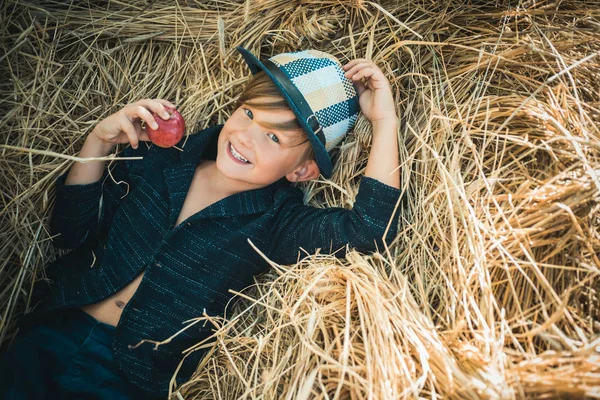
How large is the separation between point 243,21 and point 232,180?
0.88m

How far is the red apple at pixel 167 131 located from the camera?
210 cm

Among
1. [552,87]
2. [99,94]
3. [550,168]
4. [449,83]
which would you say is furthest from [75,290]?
[552,87]

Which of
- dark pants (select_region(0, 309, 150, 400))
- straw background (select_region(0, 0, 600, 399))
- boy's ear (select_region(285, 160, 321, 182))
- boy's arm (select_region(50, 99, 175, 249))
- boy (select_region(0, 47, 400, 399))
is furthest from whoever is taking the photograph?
boy's ear (select_region(285, 160, 321, 182))

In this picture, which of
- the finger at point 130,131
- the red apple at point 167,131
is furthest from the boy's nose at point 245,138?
the finger at point 130,131

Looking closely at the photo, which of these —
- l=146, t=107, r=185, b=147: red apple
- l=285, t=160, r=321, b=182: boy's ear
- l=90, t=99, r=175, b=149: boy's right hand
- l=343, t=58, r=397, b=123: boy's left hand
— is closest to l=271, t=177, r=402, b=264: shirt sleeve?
l=285, t=160, r=321, b=182: boy's ear

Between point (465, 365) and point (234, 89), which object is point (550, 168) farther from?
point (234, 89)

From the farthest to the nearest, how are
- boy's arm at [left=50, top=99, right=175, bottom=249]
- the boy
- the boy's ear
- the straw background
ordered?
the boy's ear → boy's arm at [left=50, top=99, right=175, bottom=249] → the boy → the straw background

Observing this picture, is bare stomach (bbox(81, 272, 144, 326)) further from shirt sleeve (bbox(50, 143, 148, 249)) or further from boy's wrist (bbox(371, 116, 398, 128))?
boy's wrist (bbox(371, 116, 398, 128))

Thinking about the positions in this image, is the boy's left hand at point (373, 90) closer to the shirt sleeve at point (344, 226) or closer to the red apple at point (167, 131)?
the shirt sleeve at point (344, 226)

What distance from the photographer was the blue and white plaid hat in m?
1.94

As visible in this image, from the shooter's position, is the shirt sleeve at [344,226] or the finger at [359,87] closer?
the shirt sleeve at [344,226]

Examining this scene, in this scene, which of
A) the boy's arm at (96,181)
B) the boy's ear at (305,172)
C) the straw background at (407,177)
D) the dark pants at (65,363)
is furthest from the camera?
the boy's ear at (305,172)

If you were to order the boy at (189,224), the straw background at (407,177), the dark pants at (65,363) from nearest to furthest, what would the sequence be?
1. the straw background at (407,177)
2. the dark pants at (65,363)
3. the boy at (189,224)

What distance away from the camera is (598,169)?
1674mm
